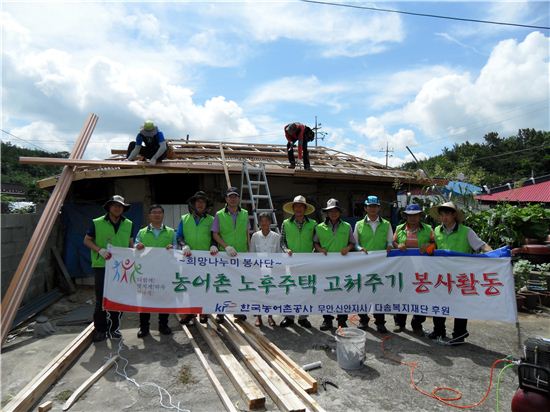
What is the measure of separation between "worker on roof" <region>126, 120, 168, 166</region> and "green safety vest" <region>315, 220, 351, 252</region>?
3.84 metres

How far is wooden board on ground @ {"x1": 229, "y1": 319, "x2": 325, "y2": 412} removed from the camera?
3.28m

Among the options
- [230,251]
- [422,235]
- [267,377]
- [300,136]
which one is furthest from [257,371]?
[300,136]

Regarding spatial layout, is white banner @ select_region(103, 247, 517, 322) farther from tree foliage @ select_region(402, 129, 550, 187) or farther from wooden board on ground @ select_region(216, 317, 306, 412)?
tree foliage @ select_region(402, 129, 550, 187)

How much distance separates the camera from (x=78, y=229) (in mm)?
8688

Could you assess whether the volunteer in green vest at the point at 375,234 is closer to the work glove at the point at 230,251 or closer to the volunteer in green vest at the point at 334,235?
the volunteer in green vest at the point at 334,235

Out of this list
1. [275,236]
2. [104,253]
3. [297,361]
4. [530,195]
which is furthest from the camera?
[530,195]

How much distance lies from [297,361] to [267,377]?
785 millimetres

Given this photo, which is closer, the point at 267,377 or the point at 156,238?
the point at 267,377

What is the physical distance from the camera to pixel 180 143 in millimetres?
11344

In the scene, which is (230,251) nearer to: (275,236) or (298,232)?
(275,236)

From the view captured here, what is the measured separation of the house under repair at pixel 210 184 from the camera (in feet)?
26.1

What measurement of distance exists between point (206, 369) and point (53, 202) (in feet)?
13.8

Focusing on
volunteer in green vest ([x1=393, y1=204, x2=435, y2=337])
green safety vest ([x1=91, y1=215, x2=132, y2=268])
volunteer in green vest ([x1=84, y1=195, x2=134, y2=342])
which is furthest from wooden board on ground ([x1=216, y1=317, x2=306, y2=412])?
volunteer in green vest ([x1=393, y1=204, x2=435, y2=337])

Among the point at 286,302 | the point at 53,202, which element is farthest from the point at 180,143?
the point at 286,302
